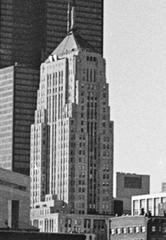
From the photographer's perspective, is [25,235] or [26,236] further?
[25,235]

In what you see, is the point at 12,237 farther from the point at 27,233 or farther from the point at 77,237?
the point at 77,237

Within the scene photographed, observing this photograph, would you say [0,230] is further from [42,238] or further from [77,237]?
[77,237]

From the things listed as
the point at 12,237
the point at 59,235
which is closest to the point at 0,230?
the point at 12,237

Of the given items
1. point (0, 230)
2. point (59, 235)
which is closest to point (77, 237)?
point (59, 235)

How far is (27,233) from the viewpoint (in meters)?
176

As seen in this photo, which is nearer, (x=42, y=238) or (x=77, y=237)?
(x=42, y=238)

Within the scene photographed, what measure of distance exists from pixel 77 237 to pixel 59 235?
5818 mm

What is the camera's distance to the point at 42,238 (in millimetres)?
180375

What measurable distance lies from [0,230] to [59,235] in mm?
14104

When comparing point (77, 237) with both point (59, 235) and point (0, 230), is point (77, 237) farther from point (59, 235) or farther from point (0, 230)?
point (0, 230)

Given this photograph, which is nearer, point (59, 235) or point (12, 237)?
point (12, 237)

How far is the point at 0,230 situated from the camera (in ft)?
573

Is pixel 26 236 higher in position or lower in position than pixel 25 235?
lower

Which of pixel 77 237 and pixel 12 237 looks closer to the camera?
pixel 12 237
